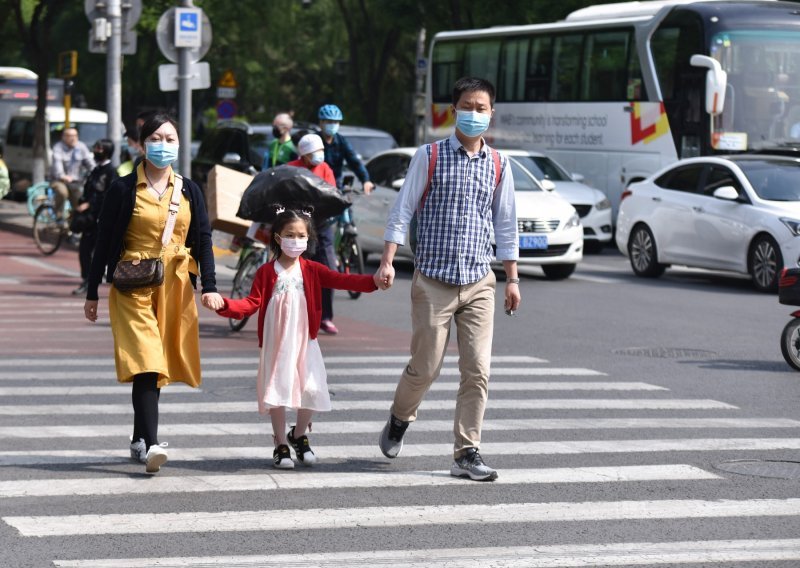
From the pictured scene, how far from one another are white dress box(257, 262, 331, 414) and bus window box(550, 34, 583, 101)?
2156 cm

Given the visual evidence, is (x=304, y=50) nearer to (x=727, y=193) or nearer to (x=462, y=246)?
(x=727, y=193)

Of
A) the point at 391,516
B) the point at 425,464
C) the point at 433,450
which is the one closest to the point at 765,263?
the point at 433,450

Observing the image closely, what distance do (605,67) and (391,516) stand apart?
870 inches

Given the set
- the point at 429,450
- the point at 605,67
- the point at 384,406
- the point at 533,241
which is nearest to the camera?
the point at 429,450

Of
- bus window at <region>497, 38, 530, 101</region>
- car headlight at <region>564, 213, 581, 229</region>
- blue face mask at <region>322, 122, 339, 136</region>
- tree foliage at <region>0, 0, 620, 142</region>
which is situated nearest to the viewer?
blue face mask at <region>322, 122, 339, 136</region>

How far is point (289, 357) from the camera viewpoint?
25.7ft

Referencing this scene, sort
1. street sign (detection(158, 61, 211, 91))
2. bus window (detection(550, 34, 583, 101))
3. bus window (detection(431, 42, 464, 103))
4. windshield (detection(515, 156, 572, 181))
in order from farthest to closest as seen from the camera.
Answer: bus window (detection(431, 42, 464, 103)), bus window (detection(550, 34, 583, 101)), windshield (detection(515, 156, 572, 181)), street sign (detection(158, 61, 211, 91))

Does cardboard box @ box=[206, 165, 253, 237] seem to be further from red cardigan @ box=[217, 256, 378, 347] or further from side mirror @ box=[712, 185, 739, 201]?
red cardigan @ box=[217, 256, 378, 347]

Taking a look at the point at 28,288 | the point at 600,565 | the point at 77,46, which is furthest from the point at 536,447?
the point at 77,46

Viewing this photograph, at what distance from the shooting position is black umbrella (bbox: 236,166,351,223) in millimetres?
Answer: 11945

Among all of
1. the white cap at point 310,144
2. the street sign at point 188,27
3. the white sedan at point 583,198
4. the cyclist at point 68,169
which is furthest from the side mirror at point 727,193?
the cyclist at point 68,169

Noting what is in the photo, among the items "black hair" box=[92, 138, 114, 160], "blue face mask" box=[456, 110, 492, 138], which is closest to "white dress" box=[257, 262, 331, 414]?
"blue face mask" box=[456, 110, 492, 138]

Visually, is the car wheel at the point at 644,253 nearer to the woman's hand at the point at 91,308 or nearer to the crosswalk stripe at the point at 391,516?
the woman's hand at the point at 91,308

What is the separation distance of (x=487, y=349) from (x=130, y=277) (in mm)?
1692
